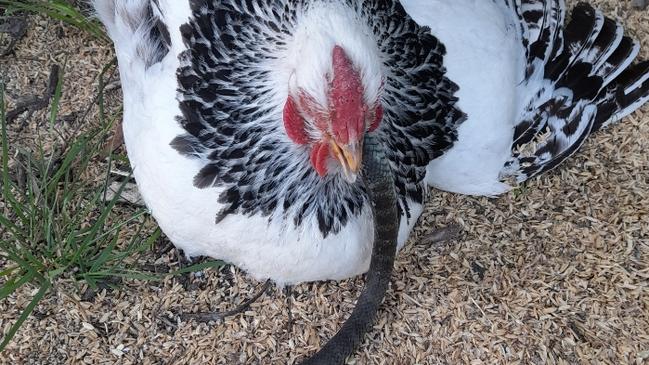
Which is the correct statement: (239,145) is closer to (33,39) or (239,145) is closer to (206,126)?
(206,126)

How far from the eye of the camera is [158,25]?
6.95 ft

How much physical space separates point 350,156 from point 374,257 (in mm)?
540

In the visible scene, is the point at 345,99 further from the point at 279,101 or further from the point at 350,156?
the point at 279,101

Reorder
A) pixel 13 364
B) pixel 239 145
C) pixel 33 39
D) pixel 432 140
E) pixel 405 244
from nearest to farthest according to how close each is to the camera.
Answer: pixel 239 145 < pixel 432 140 < pixel 13 364 < pixel 405 244 < pixel 33 39

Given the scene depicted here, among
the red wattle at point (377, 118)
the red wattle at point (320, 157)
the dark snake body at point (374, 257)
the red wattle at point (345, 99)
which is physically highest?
the red wattle at point (345, 99)

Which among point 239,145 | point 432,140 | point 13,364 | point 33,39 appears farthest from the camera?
point 33,39

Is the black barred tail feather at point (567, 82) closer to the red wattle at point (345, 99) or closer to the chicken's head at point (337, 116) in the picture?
the chicken's head at point (337, 116)

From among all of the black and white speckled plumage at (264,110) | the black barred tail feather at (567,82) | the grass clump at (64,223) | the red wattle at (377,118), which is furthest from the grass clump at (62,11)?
the black barred tail feather at (567,82)

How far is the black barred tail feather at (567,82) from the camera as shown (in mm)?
2447

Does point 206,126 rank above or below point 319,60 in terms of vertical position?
below

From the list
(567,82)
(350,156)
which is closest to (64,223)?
(350,156)

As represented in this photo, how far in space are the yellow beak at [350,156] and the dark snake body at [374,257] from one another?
88 mm

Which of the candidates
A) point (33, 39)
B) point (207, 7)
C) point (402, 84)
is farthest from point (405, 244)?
point (33, 39)

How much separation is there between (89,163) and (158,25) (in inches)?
29.3
